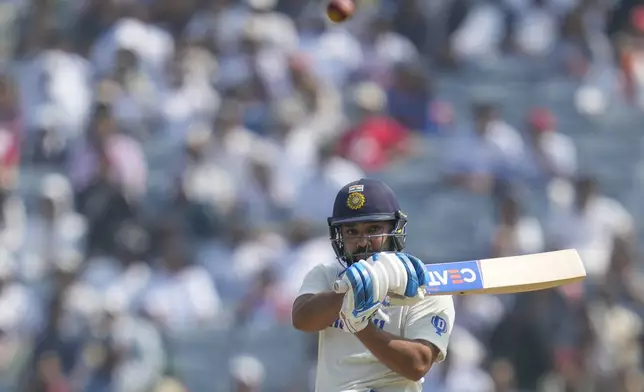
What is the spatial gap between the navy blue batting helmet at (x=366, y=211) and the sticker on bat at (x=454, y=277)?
13 centimetres

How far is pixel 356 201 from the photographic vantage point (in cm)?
310

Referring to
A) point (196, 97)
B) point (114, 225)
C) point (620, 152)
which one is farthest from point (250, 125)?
point (620, 152)

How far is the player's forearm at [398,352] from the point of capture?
9.76 ft

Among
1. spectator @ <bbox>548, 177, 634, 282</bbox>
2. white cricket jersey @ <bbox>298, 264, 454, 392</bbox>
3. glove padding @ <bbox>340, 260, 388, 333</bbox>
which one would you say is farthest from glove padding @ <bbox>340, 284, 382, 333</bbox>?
spectator @ <bbox>548, 177, 634, 282</bbox>

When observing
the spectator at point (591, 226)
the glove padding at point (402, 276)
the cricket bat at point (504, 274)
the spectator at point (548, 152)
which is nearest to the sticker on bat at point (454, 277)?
the cricket bat at point (504, 274)

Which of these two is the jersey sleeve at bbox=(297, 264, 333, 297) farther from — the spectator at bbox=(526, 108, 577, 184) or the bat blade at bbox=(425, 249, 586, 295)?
the spectator at bbox=(526, 108, 577, 184)

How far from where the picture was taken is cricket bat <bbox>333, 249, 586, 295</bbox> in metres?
3.17

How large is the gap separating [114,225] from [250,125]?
1.24 meters

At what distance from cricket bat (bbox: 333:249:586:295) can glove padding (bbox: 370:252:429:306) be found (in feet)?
0.75

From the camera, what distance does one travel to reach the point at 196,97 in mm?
8773

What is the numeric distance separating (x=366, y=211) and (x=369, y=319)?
1.01ft

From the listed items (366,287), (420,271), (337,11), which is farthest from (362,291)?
(337,11)

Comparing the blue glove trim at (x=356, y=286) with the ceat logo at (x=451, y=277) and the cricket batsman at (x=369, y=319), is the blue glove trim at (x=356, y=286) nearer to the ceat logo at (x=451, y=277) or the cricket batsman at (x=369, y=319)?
the cricket batsman at (x=369, y=319)

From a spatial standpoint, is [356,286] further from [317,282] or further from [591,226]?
[591,226]
